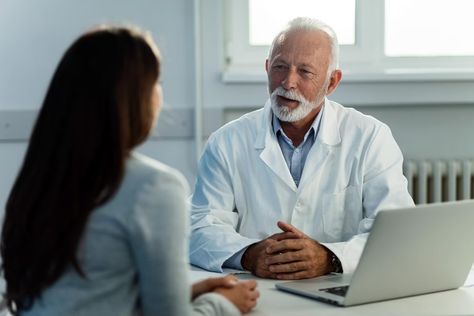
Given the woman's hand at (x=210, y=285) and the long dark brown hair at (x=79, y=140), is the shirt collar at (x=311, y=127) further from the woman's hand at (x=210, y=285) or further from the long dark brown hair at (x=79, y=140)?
the long dark brown hair at (x=79, y=140)

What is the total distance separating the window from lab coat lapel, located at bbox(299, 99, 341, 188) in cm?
108

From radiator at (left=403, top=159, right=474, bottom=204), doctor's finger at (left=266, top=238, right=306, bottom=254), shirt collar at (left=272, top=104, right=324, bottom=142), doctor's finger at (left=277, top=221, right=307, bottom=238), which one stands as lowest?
radiator at (left=403, top=159, right=474, bottom=204)

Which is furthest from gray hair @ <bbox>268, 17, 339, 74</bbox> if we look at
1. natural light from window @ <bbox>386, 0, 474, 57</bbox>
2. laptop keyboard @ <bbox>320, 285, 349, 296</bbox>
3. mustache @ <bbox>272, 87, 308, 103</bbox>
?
natural light from window @ <bbox>386, 0, 474, 57</bbox>

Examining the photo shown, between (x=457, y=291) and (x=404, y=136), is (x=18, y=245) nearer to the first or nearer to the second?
(x=457, y=291)

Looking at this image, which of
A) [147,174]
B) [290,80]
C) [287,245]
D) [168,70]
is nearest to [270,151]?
[290,80]

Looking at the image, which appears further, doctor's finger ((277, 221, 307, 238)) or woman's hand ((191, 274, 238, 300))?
doctor's finger ((277, 221, 307, 238))

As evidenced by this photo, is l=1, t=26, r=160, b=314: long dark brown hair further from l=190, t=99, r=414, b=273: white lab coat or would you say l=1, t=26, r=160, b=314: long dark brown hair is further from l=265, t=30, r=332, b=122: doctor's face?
l=265, t=30, r=332, b=122: doctor's face

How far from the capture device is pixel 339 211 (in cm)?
236

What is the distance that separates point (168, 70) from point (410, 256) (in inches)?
76.0

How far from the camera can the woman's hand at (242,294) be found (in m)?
1.60

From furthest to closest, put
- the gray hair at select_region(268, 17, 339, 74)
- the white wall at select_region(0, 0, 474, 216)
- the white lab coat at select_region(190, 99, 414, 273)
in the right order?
the white wall at select_region(0, 0, 474, 216), the gray hair at select_region(268, 17, 339, 74), the white lab coat at select_region(190, 99, 414, 273)

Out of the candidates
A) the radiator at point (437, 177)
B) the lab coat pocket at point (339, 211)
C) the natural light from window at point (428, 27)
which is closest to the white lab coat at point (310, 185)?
the lab coat pocket at point (339, 211)

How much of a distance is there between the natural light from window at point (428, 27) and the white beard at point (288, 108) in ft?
4.52

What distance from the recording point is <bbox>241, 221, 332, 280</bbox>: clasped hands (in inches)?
78.7
